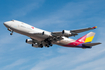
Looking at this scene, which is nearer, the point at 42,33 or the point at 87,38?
the point at 42,33

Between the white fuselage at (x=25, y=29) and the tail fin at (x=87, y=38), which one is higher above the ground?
the white fuselage at (x=25, y=29)

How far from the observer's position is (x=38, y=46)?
159 ft

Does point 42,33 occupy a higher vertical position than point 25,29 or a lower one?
lower

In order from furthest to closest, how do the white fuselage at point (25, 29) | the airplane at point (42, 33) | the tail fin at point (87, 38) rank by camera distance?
the tail fin at point (87, 38)
the white fuselage at point (25, 29)
the airplane at point (42, 33)

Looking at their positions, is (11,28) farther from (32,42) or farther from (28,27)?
(32,42)

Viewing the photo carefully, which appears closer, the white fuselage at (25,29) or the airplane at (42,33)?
the airplane at (42,33)

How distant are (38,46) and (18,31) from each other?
11.4 meters

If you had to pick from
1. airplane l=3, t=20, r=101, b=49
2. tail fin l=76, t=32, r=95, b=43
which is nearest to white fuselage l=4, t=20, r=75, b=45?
airplane l=3, t=20, r=101, b=49

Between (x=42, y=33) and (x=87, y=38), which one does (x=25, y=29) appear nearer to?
(x=42, y=33)

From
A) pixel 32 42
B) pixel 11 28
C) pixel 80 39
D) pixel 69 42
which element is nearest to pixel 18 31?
pixel 11 28

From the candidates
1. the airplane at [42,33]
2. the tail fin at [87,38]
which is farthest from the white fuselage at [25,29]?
the tail fin at [87,38]

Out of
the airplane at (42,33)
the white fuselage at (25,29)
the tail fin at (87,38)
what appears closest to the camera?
the airplane at (42,33)

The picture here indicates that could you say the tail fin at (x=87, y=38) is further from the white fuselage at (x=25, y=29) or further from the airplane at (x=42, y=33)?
the white fuselage at (x=25, y=29)

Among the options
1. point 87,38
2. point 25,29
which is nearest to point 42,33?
point 25,29
